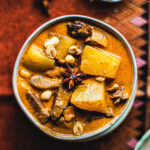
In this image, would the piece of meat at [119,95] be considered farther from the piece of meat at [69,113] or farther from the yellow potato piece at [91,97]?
the piece of meat at [69,113]

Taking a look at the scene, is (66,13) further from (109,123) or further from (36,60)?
(109,123)

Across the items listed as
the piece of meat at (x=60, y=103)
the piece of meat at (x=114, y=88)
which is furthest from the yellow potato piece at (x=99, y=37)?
the piece of meat at (x=60, y=103)

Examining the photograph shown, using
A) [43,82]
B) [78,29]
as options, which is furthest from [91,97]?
[78,29]

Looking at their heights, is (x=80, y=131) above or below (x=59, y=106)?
below

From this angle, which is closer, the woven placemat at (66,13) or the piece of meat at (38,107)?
the piece of meat at (38,107)

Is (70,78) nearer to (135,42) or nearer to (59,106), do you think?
(59,106)

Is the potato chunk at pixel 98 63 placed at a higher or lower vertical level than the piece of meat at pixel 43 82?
higher

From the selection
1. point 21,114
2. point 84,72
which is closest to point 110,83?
point 84,72
